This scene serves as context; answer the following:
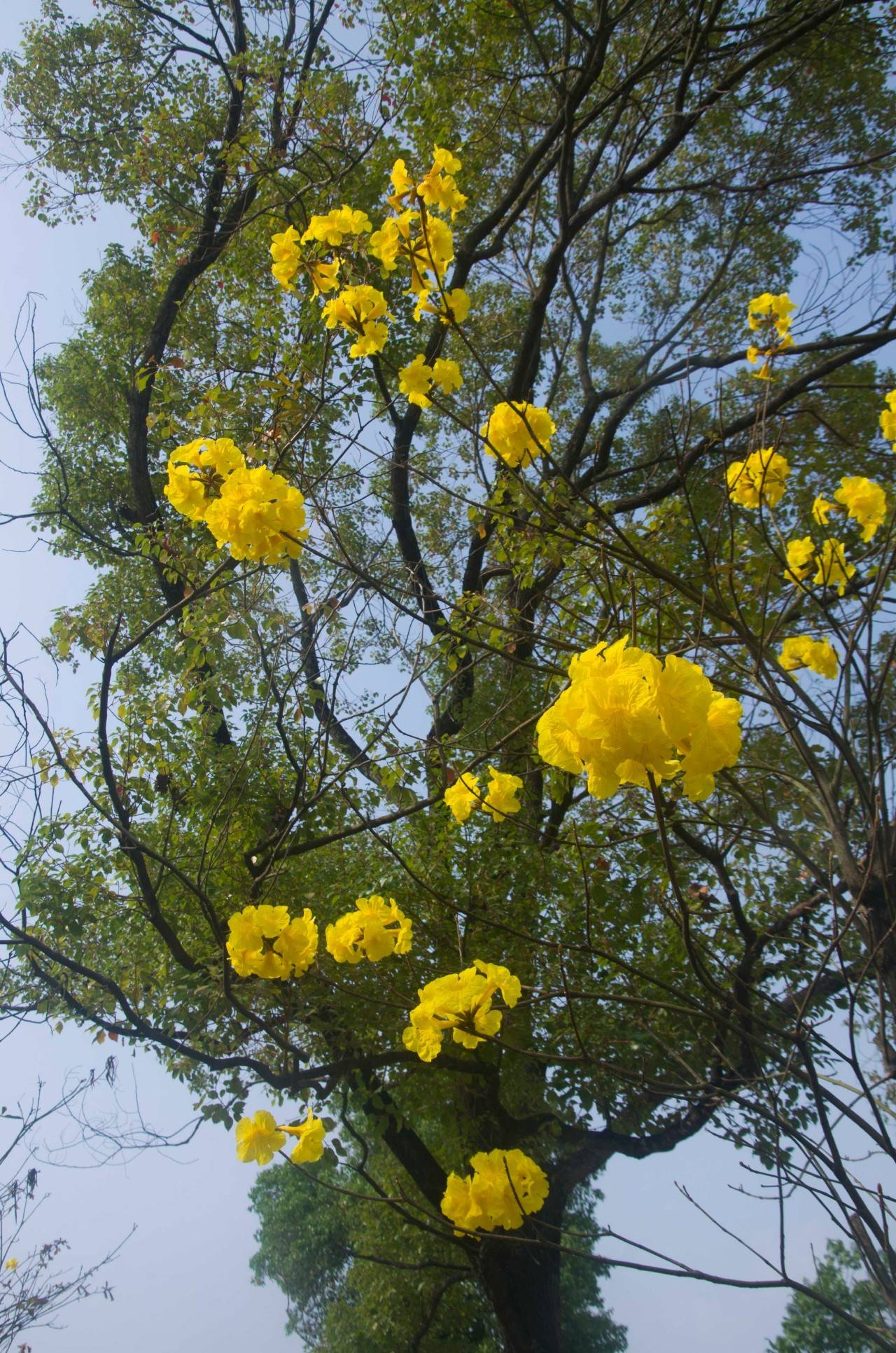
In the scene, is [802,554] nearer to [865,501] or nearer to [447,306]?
[865,501]

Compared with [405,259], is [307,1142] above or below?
below

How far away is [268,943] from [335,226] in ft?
6.63

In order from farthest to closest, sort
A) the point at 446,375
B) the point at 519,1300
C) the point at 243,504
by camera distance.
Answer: the point at 519,1300 < the point at 446,375 < the point at 243,504

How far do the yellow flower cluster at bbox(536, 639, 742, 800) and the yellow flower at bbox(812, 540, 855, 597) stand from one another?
997 mm

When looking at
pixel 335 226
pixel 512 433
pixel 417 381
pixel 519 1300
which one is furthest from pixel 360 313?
pixel 519 1300

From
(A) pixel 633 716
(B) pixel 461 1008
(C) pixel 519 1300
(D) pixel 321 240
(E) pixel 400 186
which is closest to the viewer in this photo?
(A) pixel 633 716

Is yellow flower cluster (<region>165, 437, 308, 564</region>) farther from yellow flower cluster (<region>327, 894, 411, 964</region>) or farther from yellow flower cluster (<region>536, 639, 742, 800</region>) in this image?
yellow flower cluster (<region>327, 894, 411, 964</region>)

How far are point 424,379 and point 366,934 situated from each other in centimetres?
155

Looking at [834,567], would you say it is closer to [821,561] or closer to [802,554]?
[802,554]

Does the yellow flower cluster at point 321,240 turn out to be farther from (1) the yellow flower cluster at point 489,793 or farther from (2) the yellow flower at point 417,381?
(1) the yellow flower cluster at point 489,793

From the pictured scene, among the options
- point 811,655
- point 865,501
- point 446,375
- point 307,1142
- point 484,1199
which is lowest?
point 484,1199

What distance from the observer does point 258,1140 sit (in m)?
2.13

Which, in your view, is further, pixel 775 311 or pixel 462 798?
pixel 462 798

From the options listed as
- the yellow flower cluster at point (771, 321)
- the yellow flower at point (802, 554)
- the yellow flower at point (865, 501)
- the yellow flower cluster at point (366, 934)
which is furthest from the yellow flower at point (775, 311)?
the yellow flower cluster at point (366, 934)
